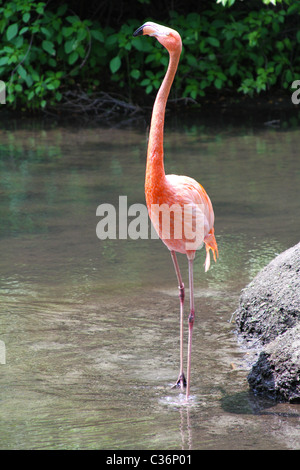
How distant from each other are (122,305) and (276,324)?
1.23 meters

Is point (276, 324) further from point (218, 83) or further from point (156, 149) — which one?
point (218, 83)

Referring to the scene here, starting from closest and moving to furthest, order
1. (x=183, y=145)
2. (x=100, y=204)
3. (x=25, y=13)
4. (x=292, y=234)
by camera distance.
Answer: (x=292, y=234) < (x=100, y=204) < (x=183, y=145) < (x=25, y=13)

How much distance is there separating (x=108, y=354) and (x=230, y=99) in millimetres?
9793

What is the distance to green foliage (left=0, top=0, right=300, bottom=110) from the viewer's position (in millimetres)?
11984

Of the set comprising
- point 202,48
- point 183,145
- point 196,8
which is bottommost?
point 183,145

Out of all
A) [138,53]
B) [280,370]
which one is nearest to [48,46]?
[138,53]

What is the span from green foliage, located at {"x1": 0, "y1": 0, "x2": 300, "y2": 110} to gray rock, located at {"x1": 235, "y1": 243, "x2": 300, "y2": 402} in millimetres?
Result: 7867

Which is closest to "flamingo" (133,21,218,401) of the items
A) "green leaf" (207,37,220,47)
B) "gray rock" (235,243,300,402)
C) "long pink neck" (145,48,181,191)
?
"long pink neck" (145,48,181,191)

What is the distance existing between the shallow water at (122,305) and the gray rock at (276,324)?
0.35ft

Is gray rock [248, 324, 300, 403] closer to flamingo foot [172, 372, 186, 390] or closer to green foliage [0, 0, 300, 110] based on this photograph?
flamingo foot [172, 372, 186, 390]

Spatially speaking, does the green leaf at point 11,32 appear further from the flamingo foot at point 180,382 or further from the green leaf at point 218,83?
the flamingo foot at point 180,382
